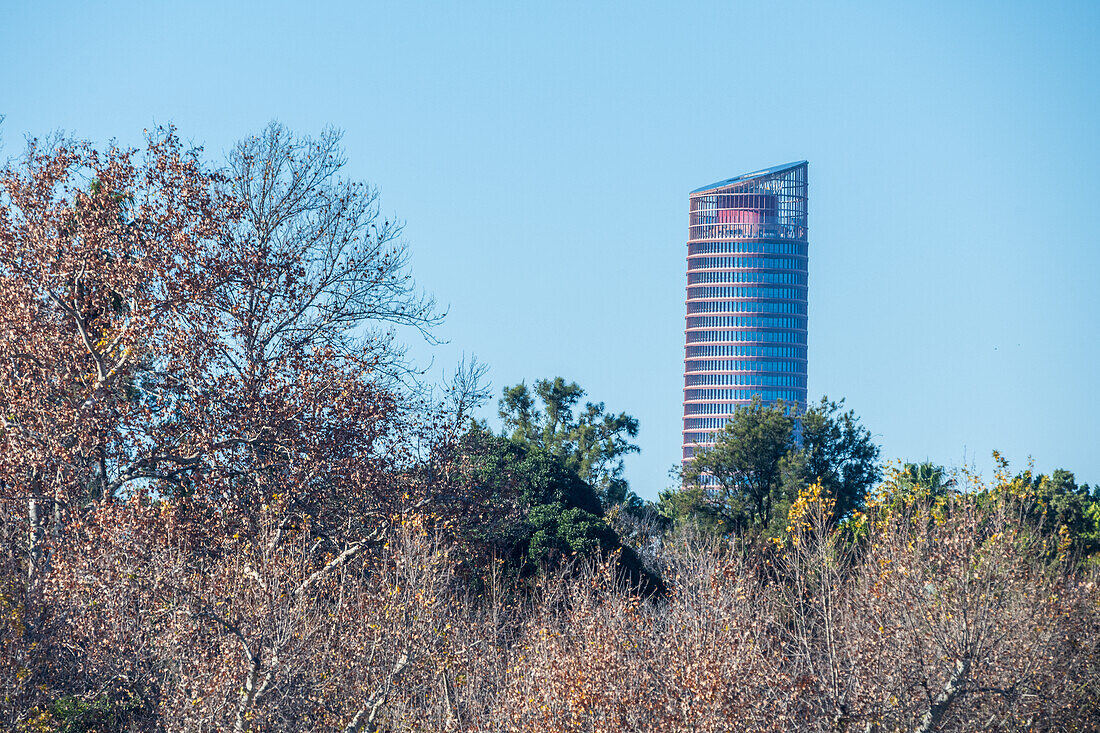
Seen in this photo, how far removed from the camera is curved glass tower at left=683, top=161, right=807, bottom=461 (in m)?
172

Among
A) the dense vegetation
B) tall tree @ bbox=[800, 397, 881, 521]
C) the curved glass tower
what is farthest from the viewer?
the curved glass tower

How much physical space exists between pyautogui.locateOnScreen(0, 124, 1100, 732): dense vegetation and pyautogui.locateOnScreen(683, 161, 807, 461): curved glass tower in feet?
484

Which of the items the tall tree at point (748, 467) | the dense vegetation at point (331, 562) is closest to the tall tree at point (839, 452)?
the tall tree at point (748, 467)

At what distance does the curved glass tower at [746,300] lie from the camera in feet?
564

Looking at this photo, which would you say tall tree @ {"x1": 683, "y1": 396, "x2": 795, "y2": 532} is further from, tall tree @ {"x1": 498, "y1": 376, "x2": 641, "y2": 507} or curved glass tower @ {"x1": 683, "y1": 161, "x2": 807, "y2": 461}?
curved glass tower @ {"x1": 683, "y1": 161, "x2": 807, "y2": 461}

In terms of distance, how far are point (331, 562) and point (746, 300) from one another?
161 m

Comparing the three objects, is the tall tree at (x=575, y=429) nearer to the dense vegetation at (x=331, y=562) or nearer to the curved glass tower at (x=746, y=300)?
the dense vegetation at (x=331, y=562)

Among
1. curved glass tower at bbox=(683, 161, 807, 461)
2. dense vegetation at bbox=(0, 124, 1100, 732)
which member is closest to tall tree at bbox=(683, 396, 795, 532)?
dense vegetation at bbox=(0, 124, 1100, 732)

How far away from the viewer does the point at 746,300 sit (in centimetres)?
17338

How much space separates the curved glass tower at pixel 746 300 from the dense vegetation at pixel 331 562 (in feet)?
484

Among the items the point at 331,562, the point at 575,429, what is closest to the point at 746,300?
the point at 575,429

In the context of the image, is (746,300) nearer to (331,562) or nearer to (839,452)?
(839,452)

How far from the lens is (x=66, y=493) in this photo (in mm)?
16531

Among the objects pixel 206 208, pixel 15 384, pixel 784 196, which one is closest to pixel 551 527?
pixel 206 208
